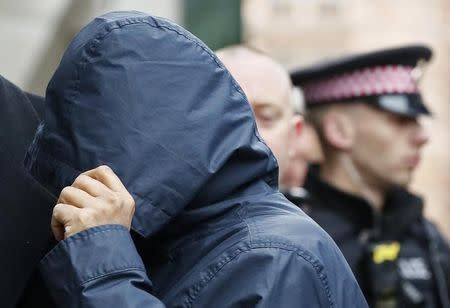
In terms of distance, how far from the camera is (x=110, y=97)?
2.26m

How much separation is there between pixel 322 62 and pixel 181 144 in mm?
3219

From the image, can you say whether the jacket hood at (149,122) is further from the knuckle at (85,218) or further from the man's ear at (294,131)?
the man's ear at (294,131)

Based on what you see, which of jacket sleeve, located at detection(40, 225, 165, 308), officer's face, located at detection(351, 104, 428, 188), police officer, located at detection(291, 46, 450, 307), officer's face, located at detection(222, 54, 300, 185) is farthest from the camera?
officer's face, located at detection(351, 104, 428, 188)

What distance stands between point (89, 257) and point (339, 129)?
10.7ft

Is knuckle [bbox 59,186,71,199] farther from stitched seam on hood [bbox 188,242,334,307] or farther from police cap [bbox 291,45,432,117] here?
police cap [bbox 291,45,432,117]

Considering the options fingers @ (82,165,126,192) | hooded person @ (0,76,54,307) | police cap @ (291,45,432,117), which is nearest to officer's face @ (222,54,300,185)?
hooded person @ (0,76,54,307)

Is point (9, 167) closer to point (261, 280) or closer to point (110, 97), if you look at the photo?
point (110, 97)

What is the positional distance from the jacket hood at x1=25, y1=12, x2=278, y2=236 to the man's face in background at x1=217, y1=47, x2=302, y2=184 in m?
1.42

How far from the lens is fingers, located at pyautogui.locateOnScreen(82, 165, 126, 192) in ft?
7.18

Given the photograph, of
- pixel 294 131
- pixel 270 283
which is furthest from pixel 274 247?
pixel 294 131

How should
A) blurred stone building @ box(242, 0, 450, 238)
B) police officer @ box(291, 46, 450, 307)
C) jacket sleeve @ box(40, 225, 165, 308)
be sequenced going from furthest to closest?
blurred stone building @ box(242, 0, 450, 238), police officer @ box(291, 46, 450, 307), jacket sleeve @ box(40, 225, 165, 308)

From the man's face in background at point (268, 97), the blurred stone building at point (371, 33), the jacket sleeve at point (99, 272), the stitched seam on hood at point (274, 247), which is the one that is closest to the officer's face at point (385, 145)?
the man's face in background at point (268, 97)

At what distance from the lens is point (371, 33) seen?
17281mm

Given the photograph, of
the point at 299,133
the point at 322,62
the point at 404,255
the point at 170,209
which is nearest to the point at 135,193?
the point at 170,209
